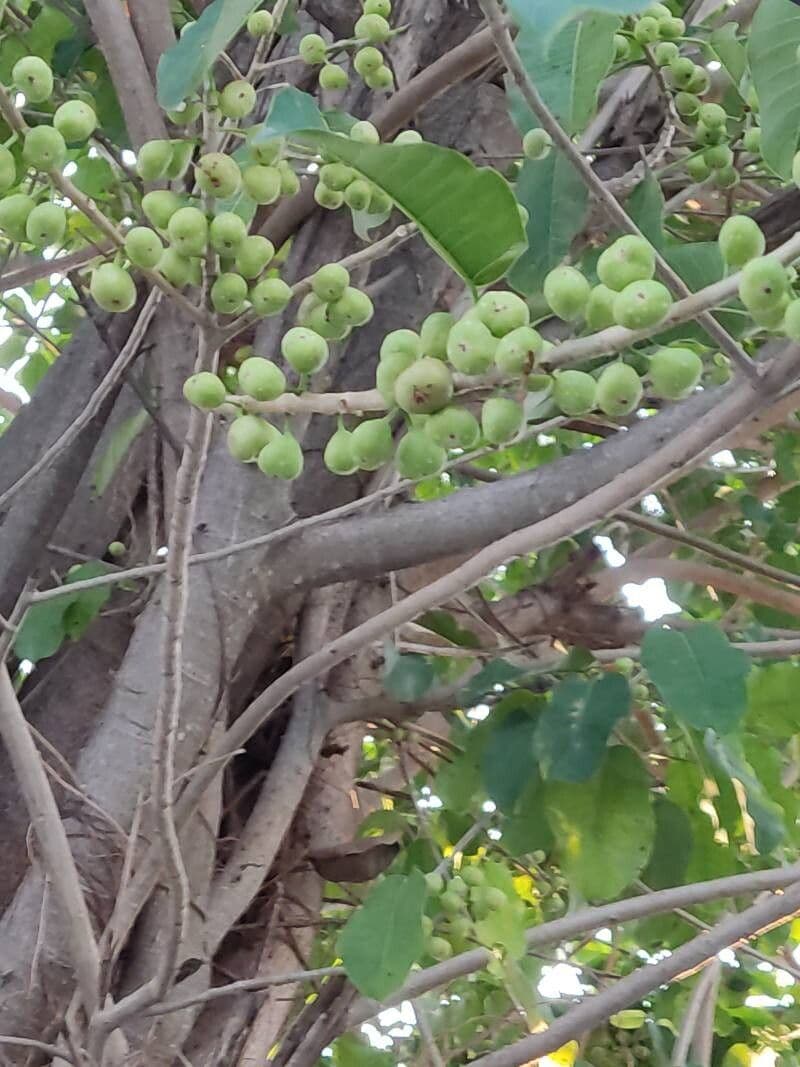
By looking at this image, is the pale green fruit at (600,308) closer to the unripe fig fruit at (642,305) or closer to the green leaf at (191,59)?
the unripe fig fruit at (642,305)

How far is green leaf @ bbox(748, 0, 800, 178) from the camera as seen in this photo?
0.45m

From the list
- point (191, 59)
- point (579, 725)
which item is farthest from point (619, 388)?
point (579, 725)

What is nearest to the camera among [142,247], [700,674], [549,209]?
[142,247]

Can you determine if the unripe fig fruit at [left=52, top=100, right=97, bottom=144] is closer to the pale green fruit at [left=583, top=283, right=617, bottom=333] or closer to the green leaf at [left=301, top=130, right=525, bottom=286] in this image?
the green leaf at [left=301, top=130, right=525, bottom=286]

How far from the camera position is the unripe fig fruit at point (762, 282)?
0.34 meters

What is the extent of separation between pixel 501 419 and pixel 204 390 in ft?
Answer: 0.43

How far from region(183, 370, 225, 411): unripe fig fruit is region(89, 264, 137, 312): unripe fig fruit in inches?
2.4

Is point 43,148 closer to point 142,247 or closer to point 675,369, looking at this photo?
point 142,247

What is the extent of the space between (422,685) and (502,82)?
759mm

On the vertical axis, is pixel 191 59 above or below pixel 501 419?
above

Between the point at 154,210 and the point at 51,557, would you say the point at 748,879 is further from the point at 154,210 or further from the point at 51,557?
the point at 51,557

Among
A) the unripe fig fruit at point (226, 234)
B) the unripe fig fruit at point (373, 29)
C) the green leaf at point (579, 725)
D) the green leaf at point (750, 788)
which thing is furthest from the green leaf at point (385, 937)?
the unripe fig fruit at point (373, 29)

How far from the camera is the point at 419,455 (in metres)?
0.43

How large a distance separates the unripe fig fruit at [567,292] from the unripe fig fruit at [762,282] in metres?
0.06
